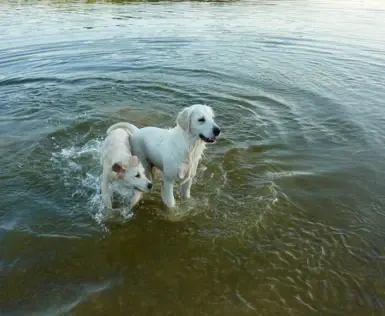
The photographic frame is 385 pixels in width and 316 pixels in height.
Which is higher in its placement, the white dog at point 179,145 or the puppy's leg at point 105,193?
the white dog at point 179,145

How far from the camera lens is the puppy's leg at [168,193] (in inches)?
247

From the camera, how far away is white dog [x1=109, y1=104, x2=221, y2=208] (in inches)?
216

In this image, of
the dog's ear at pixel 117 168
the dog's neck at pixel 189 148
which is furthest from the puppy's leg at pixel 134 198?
the dog's neck at pixel 189 148

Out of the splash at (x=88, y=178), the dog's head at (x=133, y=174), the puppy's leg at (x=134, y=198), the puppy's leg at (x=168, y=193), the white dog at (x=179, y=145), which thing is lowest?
the splash at (x=88, y=178)

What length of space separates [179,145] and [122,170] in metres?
1.16

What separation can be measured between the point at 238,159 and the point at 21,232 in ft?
15.6

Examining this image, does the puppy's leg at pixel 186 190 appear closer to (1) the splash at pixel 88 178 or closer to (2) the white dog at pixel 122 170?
(2) the white dog at pixel 122 170

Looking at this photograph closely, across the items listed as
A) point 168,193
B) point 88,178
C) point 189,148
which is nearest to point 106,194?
point 168,193

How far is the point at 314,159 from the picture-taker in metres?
8.02

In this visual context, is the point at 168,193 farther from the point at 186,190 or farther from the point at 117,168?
the point at 117,168

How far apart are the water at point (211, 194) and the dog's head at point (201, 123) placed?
5.33 ft

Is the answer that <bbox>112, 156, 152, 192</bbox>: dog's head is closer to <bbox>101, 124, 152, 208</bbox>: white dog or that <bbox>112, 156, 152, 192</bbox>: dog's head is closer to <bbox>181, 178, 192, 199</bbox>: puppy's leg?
<bbox>101, 124, 152, 208</bbox>: white dog

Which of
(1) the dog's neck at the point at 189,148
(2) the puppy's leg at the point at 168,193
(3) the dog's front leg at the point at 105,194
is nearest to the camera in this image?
(1) the dog's neck at the point at 189,148

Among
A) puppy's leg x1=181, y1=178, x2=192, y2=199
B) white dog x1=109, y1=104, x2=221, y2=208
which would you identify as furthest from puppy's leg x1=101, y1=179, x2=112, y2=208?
puppy's leg x1=181, y1=178, x2=192, y2=199
